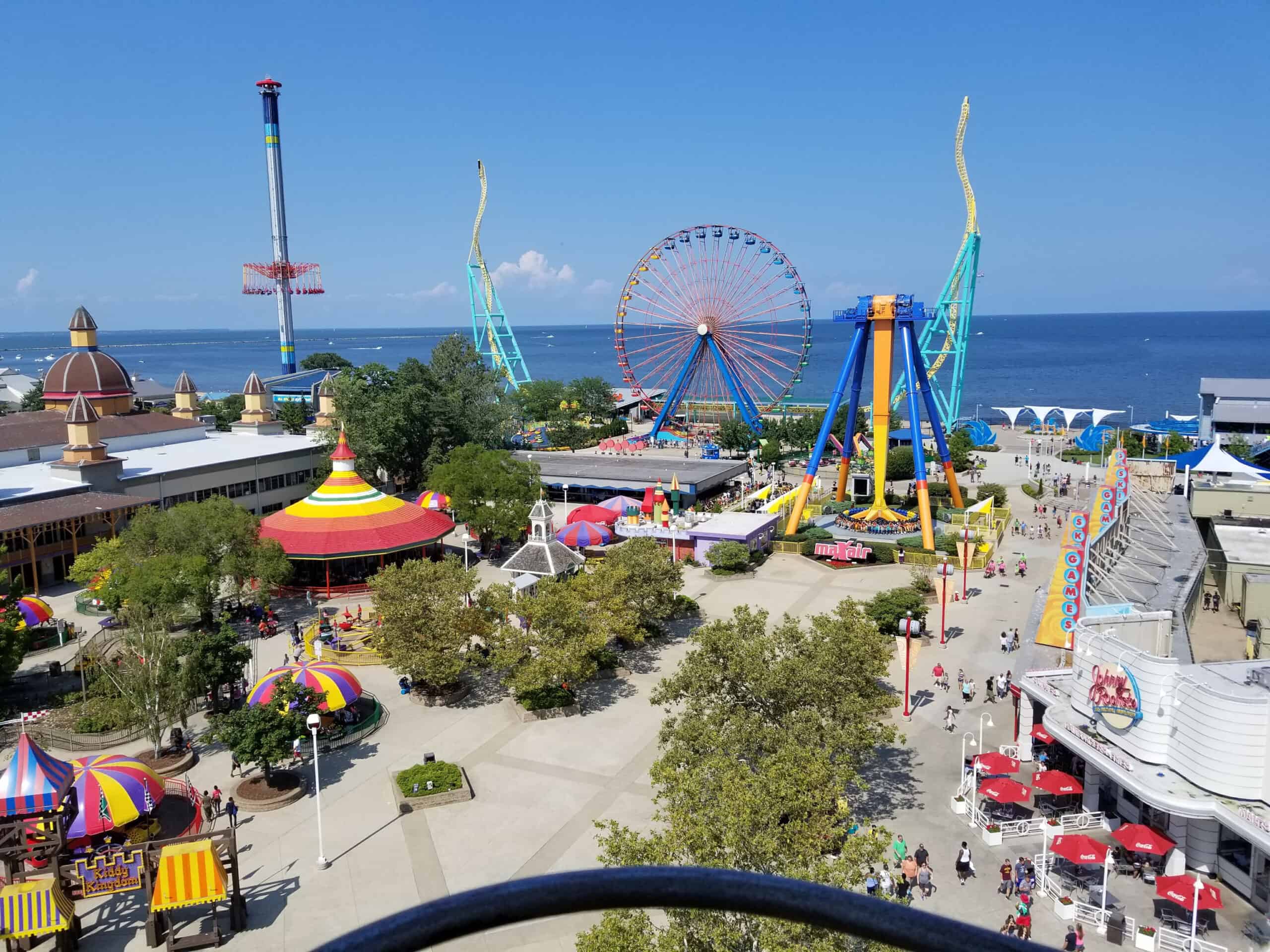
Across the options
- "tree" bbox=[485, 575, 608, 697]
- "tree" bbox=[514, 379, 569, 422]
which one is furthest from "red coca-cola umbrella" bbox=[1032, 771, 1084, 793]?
"tree" bbox=[514, 379, 569, 422]

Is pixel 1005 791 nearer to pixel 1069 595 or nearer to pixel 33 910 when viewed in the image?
pixel 1069 595

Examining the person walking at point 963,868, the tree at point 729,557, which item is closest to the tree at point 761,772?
the person walking at point 963,868

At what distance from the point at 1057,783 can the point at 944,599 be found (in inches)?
523

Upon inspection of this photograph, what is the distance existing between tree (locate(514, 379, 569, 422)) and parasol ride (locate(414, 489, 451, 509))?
98.8 feet

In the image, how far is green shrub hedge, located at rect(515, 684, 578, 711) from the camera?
2702 centimetres

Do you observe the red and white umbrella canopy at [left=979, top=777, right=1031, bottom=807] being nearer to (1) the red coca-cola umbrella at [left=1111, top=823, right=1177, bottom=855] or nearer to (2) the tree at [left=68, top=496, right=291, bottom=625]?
(1) the red coca-cola umbrella at [left=1111, top=823, right=1177, bottom=855]

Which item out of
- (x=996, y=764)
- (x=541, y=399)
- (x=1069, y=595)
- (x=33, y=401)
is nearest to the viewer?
(x=996, y=764)

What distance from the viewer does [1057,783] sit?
68.7 feet

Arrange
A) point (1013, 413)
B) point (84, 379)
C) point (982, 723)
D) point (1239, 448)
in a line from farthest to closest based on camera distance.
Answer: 1. point (1013, 413)
2. point (1239, 448)
3. point (84, 379)
4. point (982, 723)

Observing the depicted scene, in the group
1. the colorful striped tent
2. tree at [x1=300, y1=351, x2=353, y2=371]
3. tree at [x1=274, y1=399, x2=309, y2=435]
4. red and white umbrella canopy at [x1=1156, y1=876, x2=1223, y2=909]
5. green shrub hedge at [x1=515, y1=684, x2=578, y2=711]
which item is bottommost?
green shrub hedge at [x1=515, y1=684, x2=578, y2=711]

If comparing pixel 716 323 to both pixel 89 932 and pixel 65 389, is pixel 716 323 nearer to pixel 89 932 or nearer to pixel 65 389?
pixel 65 389

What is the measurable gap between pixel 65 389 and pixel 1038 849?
5602 cm

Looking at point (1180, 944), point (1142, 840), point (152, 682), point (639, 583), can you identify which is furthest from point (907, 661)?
point (152, 682)

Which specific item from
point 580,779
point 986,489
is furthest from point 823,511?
point 580,779
